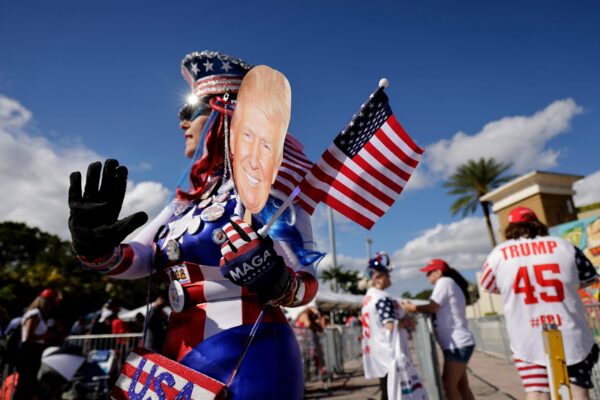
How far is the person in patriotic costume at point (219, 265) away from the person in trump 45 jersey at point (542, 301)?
210 cm

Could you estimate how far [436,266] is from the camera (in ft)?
16.2

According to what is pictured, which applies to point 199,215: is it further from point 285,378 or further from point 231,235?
point 285,378

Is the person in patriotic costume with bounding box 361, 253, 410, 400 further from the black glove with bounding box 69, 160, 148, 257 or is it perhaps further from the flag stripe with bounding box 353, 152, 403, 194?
the black glove with bounding box 69, 160, 148, 257

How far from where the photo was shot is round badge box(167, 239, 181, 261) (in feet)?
5.25

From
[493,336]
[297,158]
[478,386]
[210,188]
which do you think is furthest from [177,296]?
[493,336]

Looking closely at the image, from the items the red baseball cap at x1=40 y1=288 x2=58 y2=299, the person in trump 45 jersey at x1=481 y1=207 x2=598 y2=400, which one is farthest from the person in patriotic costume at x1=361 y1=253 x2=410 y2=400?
the red baseball cap at x1=40 y1=288 x2=58 y2=299

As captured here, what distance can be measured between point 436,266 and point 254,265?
13.7 feet

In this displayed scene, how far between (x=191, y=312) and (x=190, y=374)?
267mm

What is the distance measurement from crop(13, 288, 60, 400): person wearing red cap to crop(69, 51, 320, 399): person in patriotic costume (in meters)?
4.47

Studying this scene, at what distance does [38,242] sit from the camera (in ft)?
115

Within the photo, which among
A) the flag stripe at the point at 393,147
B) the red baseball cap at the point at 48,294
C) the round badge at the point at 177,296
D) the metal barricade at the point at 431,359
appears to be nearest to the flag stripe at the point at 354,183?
Answer: the flag stripe at the point at 393,147

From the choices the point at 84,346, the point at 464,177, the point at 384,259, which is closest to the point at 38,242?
the point at 84,346

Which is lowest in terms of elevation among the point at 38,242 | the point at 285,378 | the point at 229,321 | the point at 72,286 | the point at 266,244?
the point at 285,378

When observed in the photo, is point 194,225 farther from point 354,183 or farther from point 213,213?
point 354,183
